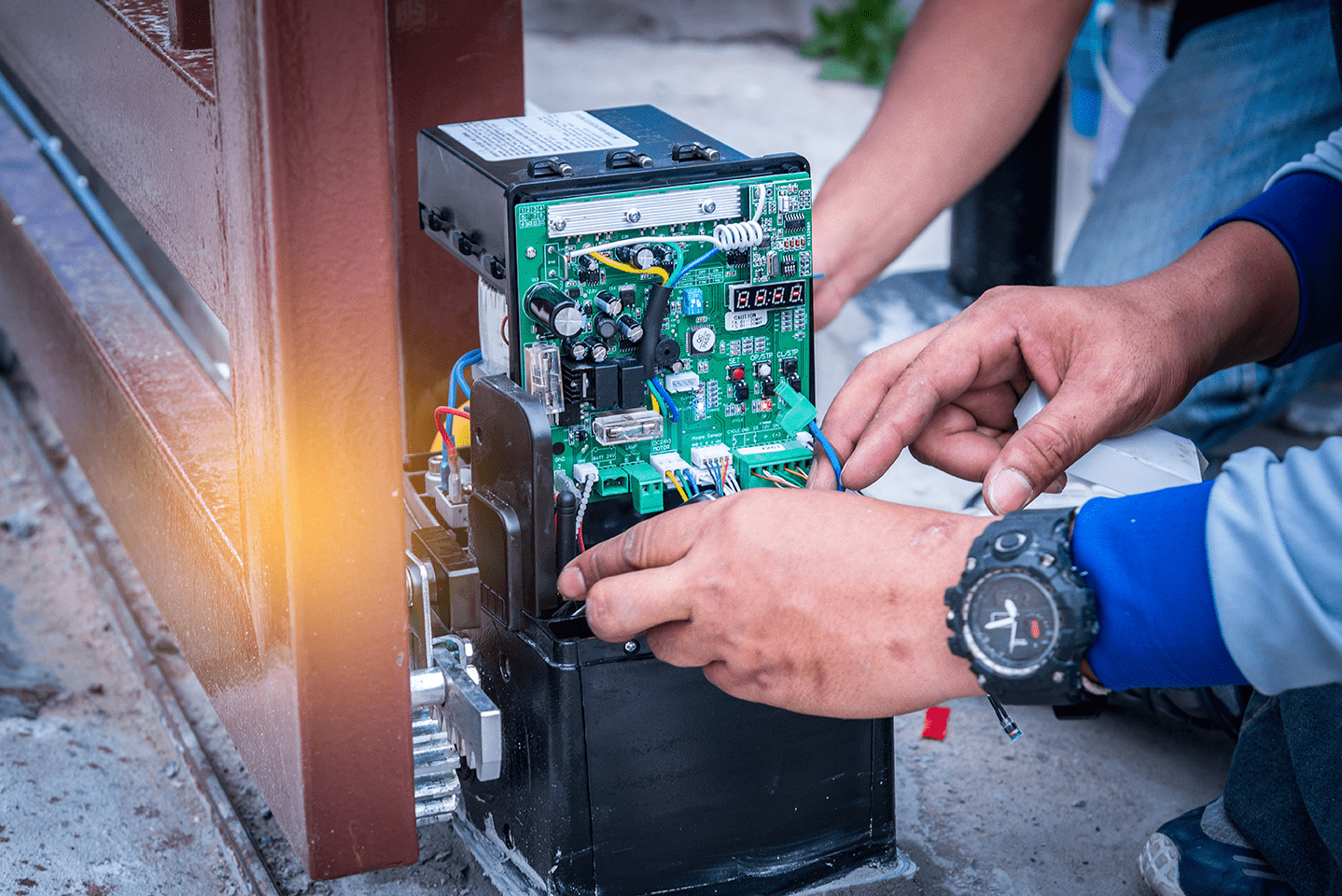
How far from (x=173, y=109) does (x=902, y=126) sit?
3.48 ft

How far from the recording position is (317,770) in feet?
3.22

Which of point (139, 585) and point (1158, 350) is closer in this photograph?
point (1158, 350)

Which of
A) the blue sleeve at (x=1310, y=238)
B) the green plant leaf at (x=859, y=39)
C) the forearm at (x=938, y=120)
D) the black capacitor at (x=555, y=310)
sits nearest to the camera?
the black capacitor at (x=555, y=310)

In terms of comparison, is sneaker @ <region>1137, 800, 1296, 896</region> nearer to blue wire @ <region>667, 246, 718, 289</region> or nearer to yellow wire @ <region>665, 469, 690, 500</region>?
yellow wire @ <region>665, 469, 690, 500</region>

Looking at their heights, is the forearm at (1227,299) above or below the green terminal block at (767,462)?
above

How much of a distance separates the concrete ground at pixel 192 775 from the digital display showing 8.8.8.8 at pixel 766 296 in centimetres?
57

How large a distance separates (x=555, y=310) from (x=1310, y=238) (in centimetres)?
92

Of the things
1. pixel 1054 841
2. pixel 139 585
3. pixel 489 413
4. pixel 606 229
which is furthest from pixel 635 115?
pixel 139 585

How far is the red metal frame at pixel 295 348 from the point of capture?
839mm

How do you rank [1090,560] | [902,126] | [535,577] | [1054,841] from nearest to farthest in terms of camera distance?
[1090,560] → [535,577] → [1054,841] → [902,126]

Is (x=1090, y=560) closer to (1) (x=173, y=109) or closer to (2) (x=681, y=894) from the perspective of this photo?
(2) (x=681, y=894)

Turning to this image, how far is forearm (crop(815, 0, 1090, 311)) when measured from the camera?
175 centimetres

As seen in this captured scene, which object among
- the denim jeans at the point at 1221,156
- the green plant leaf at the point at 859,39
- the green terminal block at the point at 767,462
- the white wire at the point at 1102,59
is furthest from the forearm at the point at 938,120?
the green plant leaf at the point at 859,39

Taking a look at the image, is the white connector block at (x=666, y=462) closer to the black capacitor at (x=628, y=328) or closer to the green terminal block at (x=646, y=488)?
the green terminal block at (x=646, y=488)
